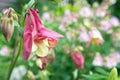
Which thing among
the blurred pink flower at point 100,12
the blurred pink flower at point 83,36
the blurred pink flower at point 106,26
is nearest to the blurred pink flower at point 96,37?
the blurred pink flower at point 83,36

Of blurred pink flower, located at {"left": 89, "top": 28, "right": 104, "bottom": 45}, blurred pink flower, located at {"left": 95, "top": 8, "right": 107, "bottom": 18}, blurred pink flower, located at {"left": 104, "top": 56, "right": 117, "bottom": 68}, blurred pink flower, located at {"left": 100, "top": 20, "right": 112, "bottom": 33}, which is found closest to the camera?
blurred pink flower, located at {"left": 89, "top": 28, "right": 104, "bottom": 45}

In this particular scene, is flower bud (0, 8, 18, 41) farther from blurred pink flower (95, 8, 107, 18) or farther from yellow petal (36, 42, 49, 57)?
blurred pink flower (95, 8, 107, 18)

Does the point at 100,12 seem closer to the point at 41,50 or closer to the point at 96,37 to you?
the point at 96,37

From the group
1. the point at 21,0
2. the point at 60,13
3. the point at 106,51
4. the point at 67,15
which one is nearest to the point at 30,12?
the point at 106,51

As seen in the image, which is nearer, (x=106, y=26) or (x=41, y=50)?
(x=41, y=50)

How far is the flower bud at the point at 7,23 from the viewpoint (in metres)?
1.30

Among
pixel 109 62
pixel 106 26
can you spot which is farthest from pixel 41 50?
pixel 106 26

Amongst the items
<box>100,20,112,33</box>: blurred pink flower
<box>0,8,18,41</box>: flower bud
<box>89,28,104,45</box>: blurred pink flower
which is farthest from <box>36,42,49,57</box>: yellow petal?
<box>100,20,112,33</box>: blurred pink flower

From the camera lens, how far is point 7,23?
4.28 feet

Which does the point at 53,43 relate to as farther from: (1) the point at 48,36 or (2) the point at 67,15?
(2) the point at 67,15

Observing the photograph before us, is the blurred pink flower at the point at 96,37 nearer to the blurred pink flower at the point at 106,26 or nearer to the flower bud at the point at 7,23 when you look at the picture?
the blurred pink flower at the point at 106,26

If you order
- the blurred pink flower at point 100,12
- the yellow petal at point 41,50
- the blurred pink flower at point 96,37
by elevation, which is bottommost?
the yellow petal at point 41,50

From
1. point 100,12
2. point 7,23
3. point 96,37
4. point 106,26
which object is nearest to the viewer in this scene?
point 7,23

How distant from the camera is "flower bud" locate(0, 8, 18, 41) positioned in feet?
4.25
